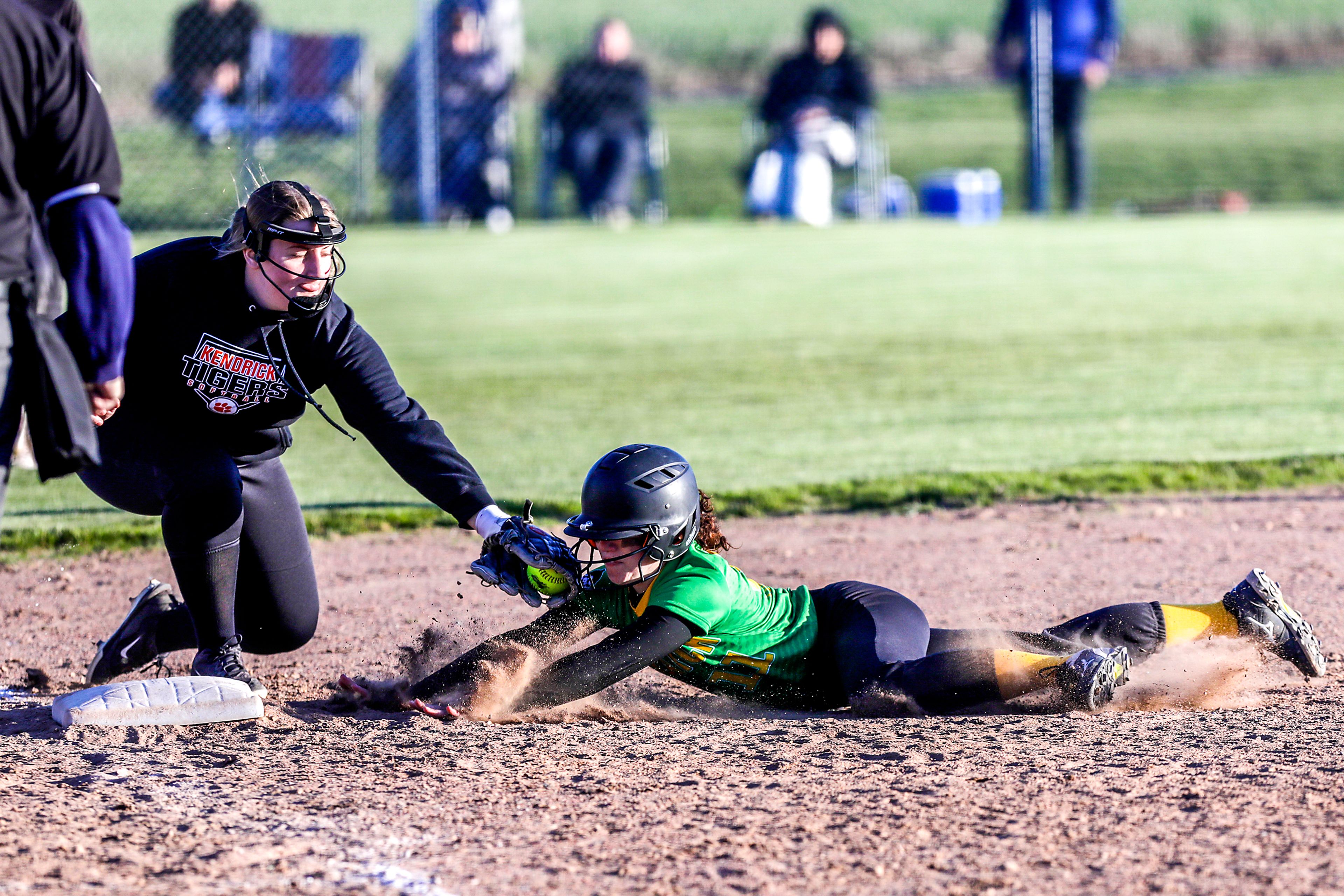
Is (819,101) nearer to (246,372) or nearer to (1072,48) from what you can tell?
(1072,48)

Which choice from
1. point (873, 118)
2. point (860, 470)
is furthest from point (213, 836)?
point (873, 118)

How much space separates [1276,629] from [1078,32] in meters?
13.9

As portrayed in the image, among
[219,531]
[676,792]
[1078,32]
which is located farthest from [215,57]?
[676,792]

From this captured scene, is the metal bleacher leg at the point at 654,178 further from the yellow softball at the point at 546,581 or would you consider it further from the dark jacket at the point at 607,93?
the yellow softball at the point at 546,581

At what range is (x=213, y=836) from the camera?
349cm

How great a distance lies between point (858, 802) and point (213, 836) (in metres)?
1.41

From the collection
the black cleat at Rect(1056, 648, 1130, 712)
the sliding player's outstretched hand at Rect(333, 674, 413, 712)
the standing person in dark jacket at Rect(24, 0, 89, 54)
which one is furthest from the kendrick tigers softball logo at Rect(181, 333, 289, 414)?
the black cleat at Rect(1056, 648, 1130, 712)

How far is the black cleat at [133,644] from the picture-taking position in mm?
4980

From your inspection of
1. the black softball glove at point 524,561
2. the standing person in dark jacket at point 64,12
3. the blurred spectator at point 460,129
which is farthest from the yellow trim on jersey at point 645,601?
the blurred spectator at point 460,129

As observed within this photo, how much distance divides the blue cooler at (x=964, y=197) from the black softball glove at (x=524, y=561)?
1574 centimetres

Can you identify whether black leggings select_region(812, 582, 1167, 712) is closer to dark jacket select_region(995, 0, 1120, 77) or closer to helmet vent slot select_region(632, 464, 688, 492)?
helmet vent slot select_region(632, 464, 688, 492)

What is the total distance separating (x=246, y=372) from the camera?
4.54m

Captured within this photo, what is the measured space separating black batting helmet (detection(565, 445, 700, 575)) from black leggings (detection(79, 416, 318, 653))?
1.03 metres

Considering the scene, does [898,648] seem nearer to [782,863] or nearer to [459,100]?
[782,863]
